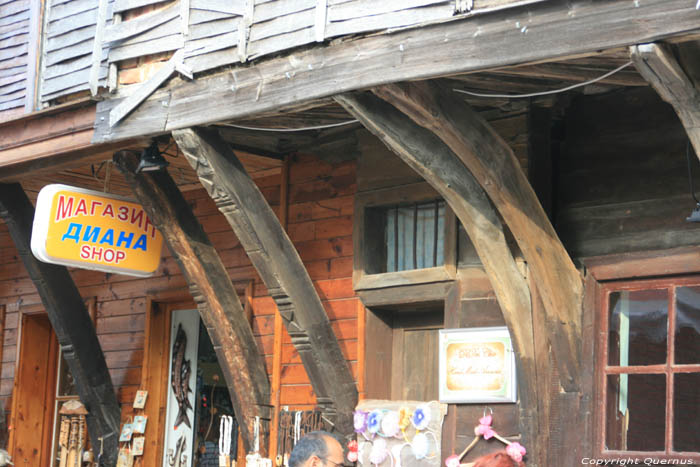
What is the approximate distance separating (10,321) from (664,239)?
6050 millimetres

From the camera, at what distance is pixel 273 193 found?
756 cm

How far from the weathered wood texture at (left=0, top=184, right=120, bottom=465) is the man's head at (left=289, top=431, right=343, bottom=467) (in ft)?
11.8

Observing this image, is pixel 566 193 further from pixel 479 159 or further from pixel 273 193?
pixel 273 193

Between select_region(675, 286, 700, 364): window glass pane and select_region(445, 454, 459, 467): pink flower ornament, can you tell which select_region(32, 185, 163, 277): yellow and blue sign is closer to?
select_region(445, 454, 459, 467): pink flower ornament

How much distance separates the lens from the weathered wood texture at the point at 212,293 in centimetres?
684

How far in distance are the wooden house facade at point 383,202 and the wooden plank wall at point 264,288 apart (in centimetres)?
2

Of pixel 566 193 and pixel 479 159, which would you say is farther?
pixel 566 193

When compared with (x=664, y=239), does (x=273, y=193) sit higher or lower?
higher

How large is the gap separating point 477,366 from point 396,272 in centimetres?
86

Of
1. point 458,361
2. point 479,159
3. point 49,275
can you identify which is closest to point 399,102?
point 479,159

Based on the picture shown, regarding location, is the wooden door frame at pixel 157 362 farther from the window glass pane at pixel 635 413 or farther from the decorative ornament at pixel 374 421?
the window glass pane at pixel 635 413

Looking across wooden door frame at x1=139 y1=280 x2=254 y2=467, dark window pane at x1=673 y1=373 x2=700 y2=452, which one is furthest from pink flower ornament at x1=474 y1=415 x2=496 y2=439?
wooden door frame at x1=139 y1=280 x2=254 y2=467

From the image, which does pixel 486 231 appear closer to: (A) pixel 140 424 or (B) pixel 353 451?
(B) pixel 353 451

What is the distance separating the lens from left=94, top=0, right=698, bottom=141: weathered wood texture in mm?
4367
